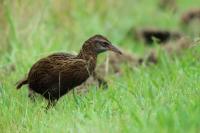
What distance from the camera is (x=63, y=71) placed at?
8.01 metres

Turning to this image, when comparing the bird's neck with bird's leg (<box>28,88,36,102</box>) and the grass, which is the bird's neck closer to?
the grass

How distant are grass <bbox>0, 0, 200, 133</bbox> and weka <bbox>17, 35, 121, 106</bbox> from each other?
14cm

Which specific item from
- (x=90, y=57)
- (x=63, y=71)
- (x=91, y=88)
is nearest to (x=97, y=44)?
(x=90, y=57)

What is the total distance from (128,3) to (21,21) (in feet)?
17.5

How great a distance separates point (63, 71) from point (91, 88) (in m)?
0.80

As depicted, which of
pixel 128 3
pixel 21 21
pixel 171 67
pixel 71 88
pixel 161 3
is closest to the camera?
pixel 71 88

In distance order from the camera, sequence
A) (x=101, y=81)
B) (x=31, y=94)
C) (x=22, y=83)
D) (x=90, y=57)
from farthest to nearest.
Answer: (x=101, y=81)
(x=22, y=83)
(x=31, y=94)
(x=90, y=57)

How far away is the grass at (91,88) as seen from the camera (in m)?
6.31

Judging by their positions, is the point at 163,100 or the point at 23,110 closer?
the point at 163,100

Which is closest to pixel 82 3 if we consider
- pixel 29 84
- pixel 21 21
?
pixel 21 21

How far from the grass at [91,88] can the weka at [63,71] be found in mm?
140

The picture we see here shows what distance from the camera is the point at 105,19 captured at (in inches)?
594

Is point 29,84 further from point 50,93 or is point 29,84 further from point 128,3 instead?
point 128,3

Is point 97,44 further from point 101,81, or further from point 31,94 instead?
point 101,81
